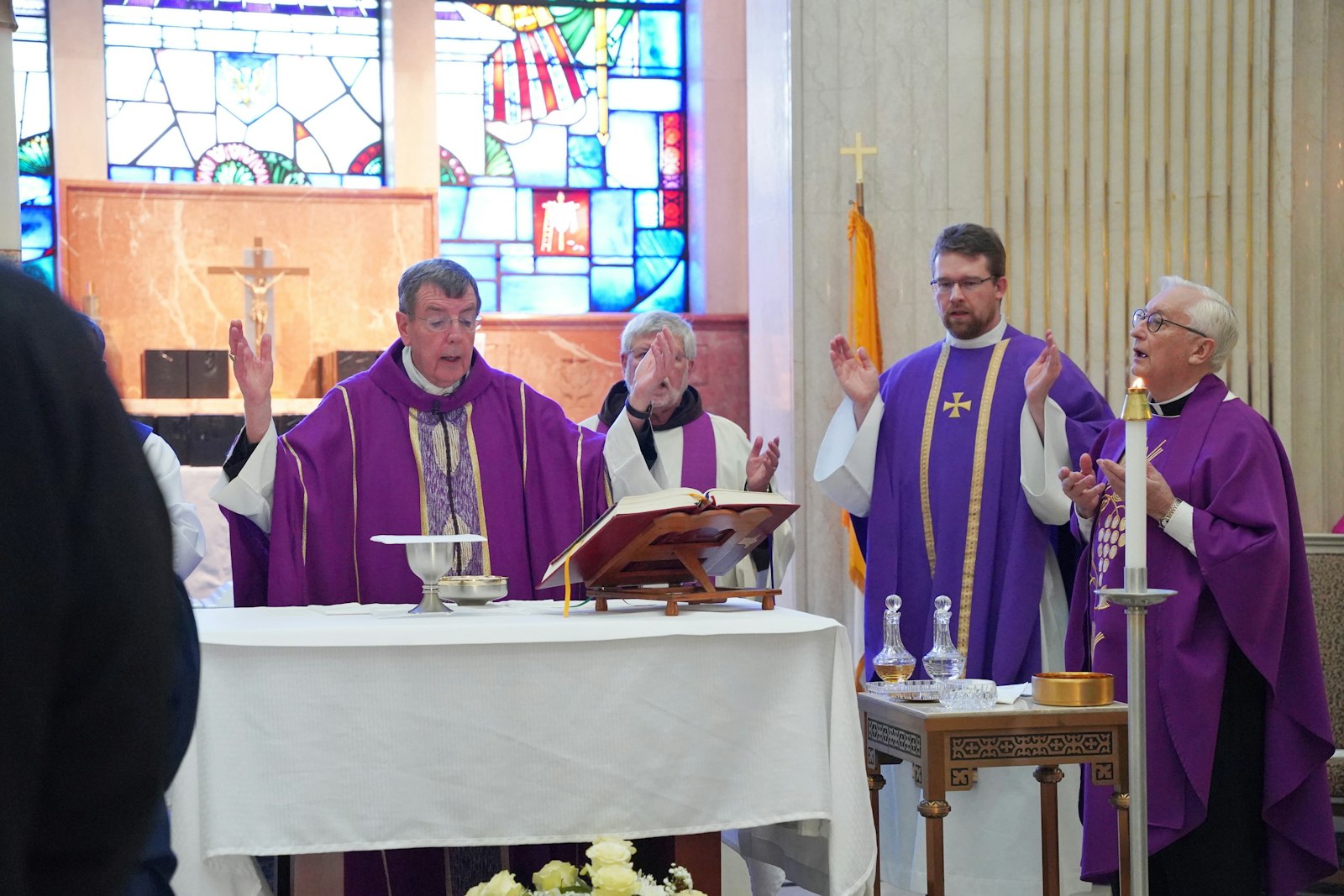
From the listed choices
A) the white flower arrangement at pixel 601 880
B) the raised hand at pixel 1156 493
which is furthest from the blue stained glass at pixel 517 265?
the white flower arrangement at pixel 601 880

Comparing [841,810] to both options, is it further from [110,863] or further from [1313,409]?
[1313,409]

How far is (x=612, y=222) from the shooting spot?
10.4 m

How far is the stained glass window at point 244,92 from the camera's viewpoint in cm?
989

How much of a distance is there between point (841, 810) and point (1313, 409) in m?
4.37

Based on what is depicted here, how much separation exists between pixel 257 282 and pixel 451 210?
5.60ft

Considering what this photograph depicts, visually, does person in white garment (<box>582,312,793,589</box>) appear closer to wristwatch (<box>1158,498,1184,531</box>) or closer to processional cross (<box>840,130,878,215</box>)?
wristwatch (<box>1158,498,1184,531</box>)

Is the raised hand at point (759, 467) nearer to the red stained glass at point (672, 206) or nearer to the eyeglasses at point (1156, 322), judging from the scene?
the eyeglasses at point (1156, 322)

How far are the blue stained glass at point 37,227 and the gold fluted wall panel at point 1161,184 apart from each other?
20.4 feet

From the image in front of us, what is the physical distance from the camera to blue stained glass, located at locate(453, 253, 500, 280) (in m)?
10.1

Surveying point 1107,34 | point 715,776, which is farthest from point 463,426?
point 1107,34

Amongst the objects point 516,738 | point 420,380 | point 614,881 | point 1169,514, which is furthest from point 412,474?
point 1169,514

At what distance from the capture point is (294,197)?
919cm

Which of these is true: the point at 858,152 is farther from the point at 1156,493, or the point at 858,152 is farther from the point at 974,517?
the point at 1156,493

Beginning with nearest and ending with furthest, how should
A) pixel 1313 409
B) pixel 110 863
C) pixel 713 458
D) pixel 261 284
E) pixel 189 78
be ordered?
1. pixel 110 863
2. pixel 713 458
3. pixel 1313 409
4. pixel 261 284
5. pixel 189 78
